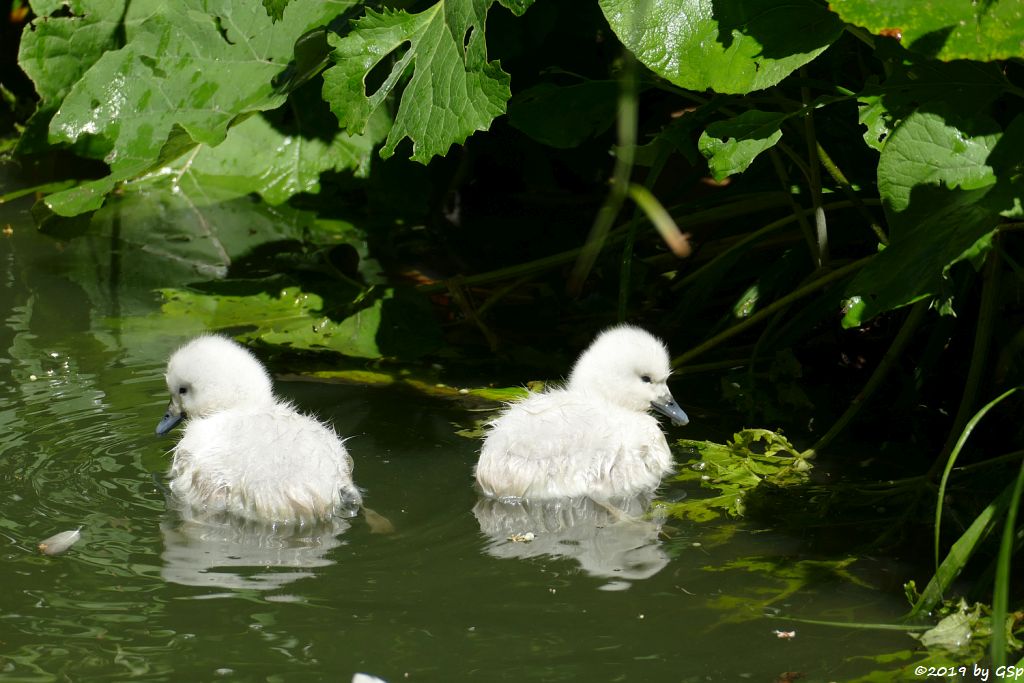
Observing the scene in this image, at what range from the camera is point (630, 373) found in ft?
14.6

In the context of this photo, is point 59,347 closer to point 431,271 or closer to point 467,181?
point 431,271

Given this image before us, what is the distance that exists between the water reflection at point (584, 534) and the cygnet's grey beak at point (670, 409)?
1.44 feet

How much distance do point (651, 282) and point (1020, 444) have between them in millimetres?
1849

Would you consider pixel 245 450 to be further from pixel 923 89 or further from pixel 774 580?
pixel 923 89

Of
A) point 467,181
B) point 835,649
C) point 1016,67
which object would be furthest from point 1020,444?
point 467,181

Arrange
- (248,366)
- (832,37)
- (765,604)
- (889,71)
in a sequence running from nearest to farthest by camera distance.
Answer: (765,604) → (832,37) → (889,71) → (248,366)

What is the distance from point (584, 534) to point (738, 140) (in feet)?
4.26

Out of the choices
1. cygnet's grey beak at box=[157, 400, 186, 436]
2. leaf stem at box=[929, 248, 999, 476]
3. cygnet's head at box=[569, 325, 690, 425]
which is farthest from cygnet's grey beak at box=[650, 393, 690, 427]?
cygnet's grey beak at box=[157, 400, 186, 436]

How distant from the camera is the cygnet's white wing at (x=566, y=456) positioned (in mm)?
4020

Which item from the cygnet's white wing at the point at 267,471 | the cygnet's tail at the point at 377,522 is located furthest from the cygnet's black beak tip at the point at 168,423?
the cygnet's tail at the point at 377,522

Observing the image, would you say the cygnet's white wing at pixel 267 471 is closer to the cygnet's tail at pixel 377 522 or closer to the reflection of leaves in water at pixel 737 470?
the cygnet's tail at pixel 377 522

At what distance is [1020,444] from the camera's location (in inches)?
165

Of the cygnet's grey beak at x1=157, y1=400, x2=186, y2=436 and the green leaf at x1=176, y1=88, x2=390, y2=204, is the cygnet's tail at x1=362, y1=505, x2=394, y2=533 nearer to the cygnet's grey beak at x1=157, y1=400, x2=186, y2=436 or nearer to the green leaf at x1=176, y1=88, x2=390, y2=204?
the cygnet's grey beak at x1=157, y1=400, x2=186, y2=436

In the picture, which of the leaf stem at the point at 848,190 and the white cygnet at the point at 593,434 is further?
the leaf stem at the point at 848,190
